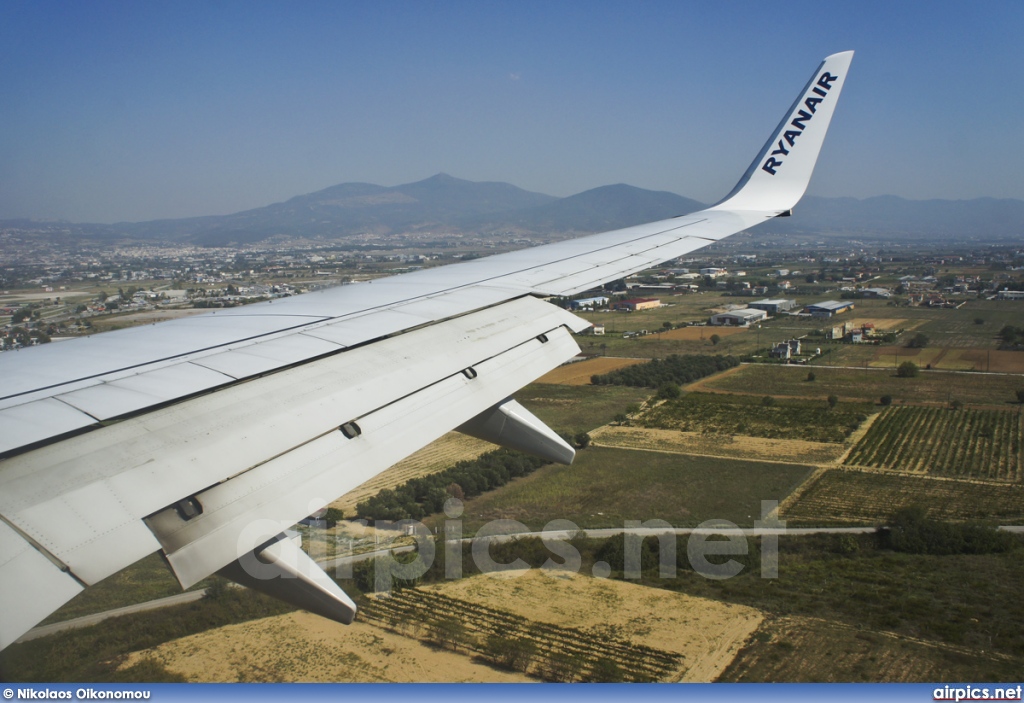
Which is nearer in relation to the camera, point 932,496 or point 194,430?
point 194,430

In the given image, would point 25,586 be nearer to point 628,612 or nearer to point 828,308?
point 628,612

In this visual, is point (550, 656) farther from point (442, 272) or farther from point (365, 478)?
point (365, 478)

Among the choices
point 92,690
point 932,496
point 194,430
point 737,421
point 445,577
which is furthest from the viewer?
point 737,421

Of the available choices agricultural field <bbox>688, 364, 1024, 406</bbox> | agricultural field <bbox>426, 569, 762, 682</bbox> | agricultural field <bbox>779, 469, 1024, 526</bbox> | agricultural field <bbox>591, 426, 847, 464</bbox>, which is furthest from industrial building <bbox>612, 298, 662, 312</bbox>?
agricultural field <bbox>426, 569, 762, 682</bbox>

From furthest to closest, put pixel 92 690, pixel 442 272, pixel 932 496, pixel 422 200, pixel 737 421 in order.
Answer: pixel 422 200 → pixel 737 421 → pixel 932 496 → pixel 442 272 → pixel 92 690

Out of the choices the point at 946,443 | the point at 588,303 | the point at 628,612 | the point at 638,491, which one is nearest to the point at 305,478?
the point at 628,612

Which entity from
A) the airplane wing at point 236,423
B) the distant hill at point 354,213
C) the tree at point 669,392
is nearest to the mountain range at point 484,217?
the distant hill at point 354,213

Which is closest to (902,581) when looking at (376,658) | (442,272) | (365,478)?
(376,658)
